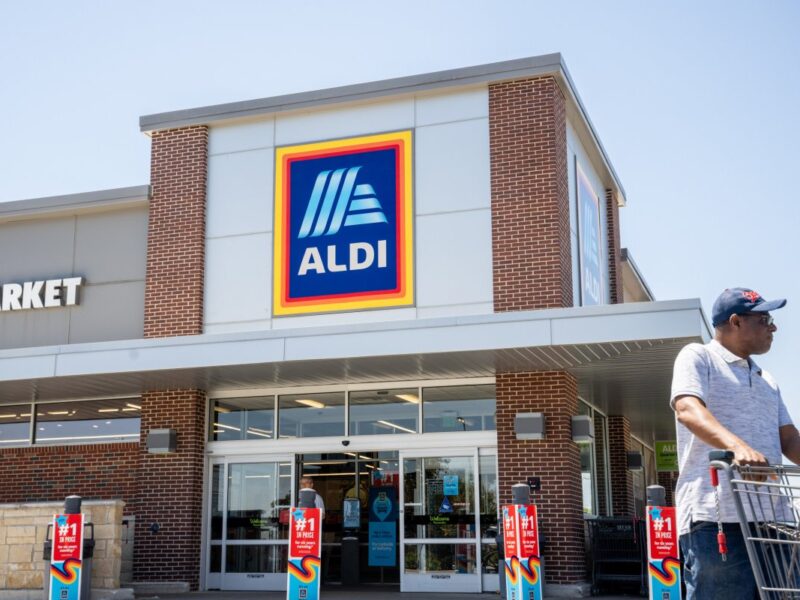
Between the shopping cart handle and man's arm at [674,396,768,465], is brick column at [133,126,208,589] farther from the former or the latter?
the shopping cart handle

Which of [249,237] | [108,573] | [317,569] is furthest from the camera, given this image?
[249,237]

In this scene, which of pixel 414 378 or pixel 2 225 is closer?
pixel 414 378

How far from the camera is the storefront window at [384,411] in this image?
55.9ft

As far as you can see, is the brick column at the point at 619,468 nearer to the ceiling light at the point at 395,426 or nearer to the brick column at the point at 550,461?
the brick column at the point at 550,461

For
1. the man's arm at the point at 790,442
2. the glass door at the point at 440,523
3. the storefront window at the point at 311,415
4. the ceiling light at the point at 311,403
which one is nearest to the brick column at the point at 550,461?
the glass door at the point at 440,523

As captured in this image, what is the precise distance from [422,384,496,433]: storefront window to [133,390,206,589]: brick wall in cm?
388

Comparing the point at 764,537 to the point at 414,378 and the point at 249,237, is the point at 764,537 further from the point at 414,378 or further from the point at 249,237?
the point at 249,237

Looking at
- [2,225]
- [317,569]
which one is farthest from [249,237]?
[317,569]

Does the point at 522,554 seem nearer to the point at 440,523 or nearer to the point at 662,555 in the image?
the point at 662,555

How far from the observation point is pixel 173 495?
17.3 m

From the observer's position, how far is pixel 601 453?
21.1 metres

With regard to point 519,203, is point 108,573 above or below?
below

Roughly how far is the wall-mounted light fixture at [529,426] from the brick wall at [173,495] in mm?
5467

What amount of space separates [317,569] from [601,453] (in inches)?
399
